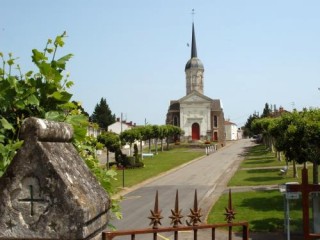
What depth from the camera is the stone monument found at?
2525 millimetres

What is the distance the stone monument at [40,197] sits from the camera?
2525mm

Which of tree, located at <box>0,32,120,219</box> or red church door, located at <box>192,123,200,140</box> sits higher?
red church door, located at <box>192,123,200,140</box>

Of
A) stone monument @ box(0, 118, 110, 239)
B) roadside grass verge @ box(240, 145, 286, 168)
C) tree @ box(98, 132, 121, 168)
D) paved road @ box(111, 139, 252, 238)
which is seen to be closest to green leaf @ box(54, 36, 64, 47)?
stone monument @ box(0, 118, 110, 239)

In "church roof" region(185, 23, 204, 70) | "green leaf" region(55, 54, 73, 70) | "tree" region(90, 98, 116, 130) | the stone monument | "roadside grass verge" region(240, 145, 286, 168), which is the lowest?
"roadside grass verge" region(240, 145, 286, 168)

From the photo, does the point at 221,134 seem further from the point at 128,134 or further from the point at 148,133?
the point at 128,134

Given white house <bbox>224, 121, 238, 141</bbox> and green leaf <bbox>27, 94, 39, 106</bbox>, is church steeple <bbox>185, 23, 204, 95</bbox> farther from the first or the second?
green leaf <bbox>27, 94, 39, 106</bbox>

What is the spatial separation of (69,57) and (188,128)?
91752 mm

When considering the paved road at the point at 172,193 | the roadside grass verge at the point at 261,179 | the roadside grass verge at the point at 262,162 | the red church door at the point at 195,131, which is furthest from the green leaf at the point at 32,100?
the red church door at the point at 195,131

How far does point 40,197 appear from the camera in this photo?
2557 mm

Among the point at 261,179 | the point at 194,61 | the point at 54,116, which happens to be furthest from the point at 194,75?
the point at 54,116

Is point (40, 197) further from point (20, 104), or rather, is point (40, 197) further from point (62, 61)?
A: point (62, 61)

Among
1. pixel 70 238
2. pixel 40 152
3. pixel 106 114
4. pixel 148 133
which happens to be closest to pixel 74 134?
pixel 40 152

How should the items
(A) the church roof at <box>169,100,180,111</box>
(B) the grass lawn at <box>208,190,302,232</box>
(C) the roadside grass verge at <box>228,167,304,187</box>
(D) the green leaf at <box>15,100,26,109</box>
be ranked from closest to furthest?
(D) the green leaf at <box>15,100,26,109</box> → (B) the grass lawn at <box>208,190,302,232</box> → (C) the roadside grass verge at <box>228,167,304,187</box> → (A) the church roof at <box>169,100,180,111</box>

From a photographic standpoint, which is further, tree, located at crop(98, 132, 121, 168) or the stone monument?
tree, located at crop(98, 132, 121, 168)
